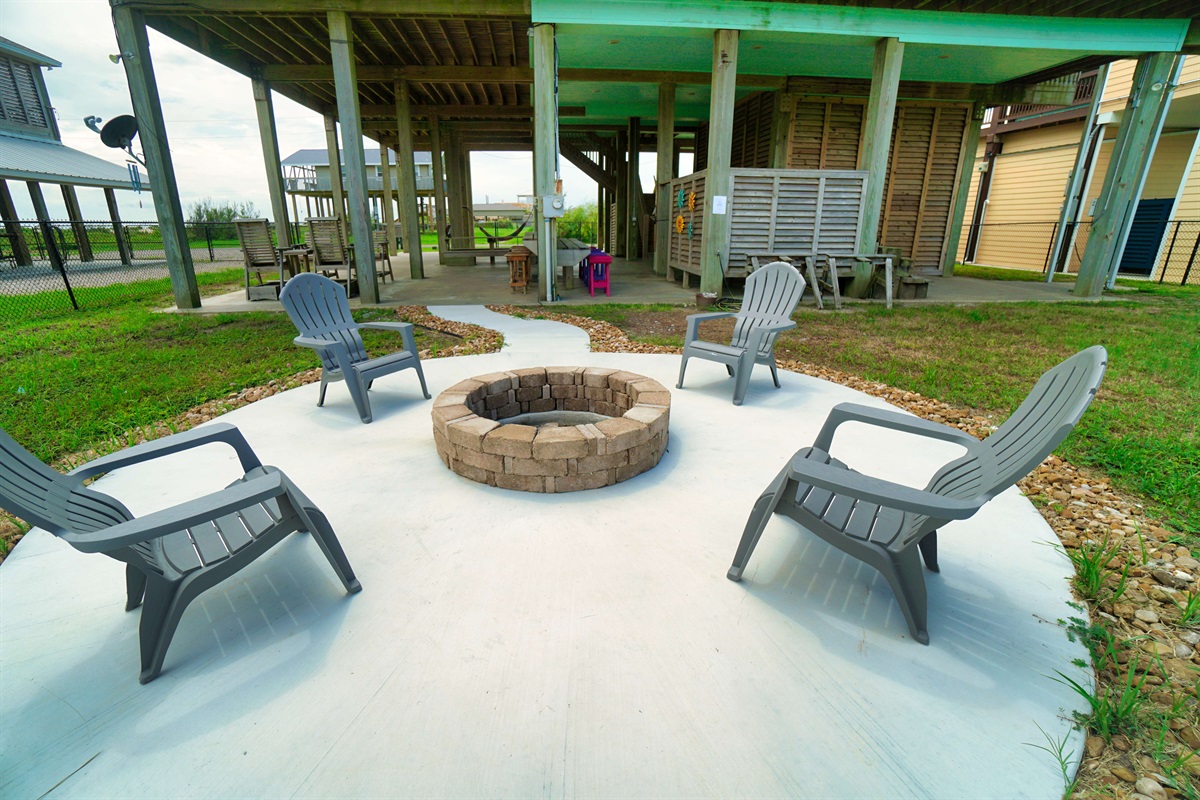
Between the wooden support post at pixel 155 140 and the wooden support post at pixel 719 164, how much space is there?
7.26 m

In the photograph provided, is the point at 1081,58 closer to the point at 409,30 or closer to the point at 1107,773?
the point at 409,30

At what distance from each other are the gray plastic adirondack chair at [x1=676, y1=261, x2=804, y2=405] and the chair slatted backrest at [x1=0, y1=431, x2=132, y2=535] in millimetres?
3294

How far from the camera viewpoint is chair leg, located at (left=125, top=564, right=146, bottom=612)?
1826 millimetres

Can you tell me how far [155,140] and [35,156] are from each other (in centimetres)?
1086

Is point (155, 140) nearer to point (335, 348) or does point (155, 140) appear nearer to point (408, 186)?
point (408, 186)

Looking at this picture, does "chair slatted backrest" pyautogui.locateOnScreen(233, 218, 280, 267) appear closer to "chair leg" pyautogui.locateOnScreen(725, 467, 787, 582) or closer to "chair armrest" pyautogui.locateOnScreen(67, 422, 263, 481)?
"chair armrest" pyautogui.locateOnScreen(67, 422, 263, 481)

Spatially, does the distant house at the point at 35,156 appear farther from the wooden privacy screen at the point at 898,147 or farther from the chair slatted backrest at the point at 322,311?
the wooden privacy screen at the point at 898,147

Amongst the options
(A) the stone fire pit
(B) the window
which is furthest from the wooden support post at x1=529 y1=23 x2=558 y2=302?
(B) the window

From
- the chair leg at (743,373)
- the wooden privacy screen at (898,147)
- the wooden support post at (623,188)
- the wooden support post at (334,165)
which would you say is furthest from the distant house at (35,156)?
the chair leg at (743,373)

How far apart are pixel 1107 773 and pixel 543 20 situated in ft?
28.1

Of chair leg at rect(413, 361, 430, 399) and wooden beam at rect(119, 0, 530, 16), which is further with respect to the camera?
wooden beam at rect(119, 0, 530, 16)

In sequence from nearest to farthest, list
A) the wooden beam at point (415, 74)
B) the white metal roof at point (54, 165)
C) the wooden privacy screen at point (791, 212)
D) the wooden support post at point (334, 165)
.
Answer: the wooden privacy screen at point (791, 212) → the wooden beam at point (415, 74) → the white metal roof at point (54, 165) → the wooden support post at point (334, 165)

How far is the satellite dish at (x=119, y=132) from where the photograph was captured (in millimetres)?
9398

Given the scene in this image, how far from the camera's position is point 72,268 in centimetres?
1286
